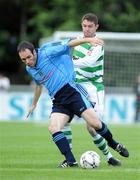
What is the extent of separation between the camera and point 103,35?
2658 centimetres

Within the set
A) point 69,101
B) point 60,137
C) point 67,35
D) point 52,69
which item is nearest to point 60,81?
point 52,69

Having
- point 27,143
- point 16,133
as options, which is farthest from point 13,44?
point 27,143

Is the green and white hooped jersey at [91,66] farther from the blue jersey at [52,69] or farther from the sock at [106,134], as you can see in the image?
the sock at [106,134]

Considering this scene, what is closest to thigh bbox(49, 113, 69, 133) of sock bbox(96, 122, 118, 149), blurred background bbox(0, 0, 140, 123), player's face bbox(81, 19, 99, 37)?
sock bbox(96, 122, 118, 149)

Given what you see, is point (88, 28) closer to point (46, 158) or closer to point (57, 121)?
point (57, 121)

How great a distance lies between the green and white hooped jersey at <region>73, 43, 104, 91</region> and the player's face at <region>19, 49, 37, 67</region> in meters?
1.22

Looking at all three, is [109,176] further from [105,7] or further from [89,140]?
[105,7]

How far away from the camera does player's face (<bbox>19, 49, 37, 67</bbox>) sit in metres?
12.3

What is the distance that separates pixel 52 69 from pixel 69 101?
0.56 meters

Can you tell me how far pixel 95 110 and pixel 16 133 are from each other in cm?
864

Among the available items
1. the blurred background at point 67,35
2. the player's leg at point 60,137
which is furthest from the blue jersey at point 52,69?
the blurred background at point 67,35

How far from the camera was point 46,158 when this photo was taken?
1423 cm

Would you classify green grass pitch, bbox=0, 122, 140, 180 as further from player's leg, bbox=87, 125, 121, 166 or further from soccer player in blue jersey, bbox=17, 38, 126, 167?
Result: soccer player in blue jersey, bbox=17, 38, 126, 167

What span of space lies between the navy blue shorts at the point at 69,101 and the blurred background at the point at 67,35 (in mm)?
13735
